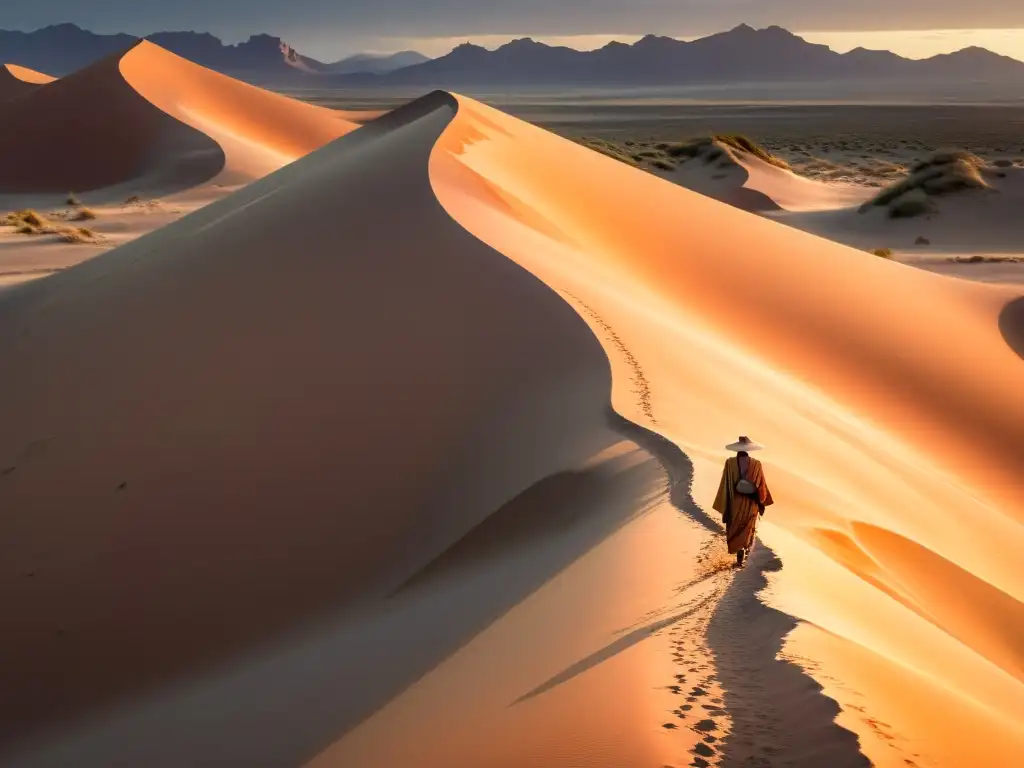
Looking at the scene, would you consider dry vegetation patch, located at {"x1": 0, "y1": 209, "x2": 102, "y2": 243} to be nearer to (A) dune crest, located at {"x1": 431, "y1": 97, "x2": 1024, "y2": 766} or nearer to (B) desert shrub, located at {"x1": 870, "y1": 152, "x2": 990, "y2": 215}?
(A) dune crest, located at {"x1": 431, "y1": 97, "x2": 1024, "y2": 766}

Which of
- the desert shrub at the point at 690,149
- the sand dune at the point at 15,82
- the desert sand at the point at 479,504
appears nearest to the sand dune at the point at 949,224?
the desert shrub at the point at 690,149

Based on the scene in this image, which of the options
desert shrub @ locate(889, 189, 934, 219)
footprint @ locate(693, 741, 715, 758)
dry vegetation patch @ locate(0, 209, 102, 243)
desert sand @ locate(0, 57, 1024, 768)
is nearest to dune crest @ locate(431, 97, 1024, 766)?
desert sand @ locate(0, 57, 1024, 768)

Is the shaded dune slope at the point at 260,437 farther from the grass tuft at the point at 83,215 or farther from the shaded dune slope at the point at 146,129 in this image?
the shaded dune slope at the point at 146,129

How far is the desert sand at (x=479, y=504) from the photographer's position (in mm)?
4078

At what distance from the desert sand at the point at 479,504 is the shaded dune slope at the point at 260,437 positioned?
0.10 feet

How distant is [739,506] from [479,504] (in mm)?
2225

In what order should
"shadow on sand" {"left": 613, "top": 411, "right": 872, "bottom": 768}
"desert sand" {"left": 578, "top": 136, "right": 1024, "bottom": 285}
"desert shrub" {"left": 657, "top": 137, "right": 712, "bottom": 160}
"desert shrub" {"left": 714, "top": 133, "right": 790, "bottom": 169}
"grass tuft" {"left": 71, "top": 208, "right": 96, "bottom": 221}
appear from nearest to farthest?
1. "shadow on sand" {"left": 613, "top": 411, "right": 872, "bottom": 768}
2. "desert sand" {"left": 578, "top": 136, "right": 1024, "bottom": 285}
3. "grass tuft" {"left": 71, "top": 208, "right": 96, "bottom": 221}
4. "desert shrub" {"left": 657, "top": 137, "right": 712, "bottom": 160}
5. "desert shrub" {"left": 714, "top": 133, "right": 790, "bottom": 169}

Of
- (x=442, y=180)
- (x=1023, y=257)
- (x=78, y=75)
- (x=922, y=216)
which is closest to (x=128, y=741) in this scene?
(x=442, y=180)

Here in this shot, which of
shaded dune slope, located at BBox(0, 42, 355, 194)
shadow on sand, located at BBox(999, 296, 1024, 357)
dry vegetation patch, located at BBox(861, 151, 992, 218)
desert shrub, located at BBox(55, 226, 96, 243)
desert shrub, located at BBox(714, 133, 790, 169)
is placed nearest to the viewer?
shadow on sand, located at BBox(999, 296, 1024, 357)

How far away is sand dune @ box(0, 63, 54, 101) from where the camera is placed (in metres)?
49.3

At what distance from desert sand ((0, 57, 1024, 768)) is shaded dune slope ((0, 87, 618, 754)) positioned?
3cm

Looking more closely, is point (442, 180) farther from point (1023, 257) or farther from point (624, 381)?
point (1023, 257)

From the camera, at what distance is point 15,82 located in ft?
166

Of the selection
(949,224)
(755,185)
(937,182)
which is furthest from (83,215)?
(937,182)
